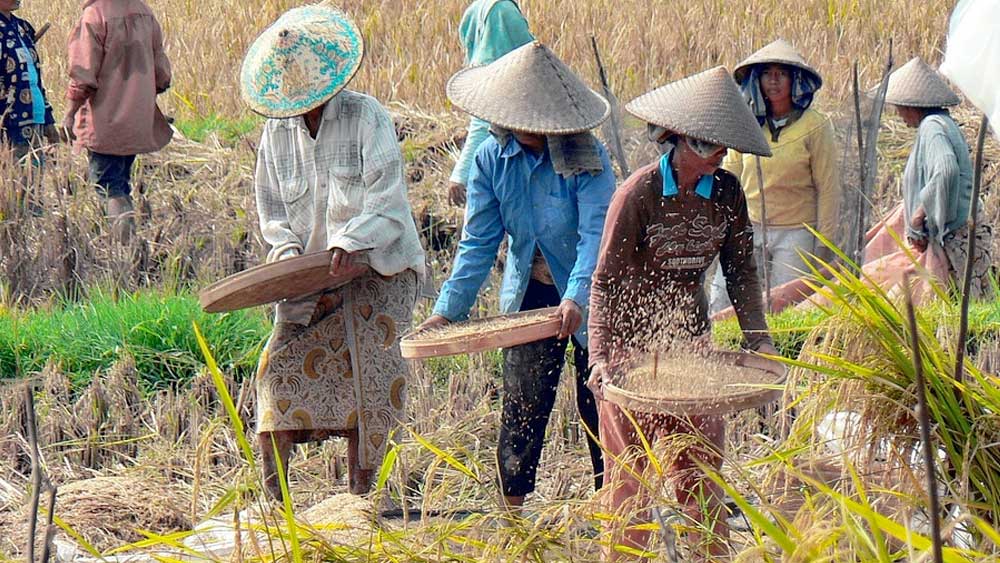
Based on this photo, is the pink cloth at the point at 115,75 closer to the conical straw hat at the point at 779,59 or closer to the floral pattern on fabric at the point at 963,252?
the conical straw hat at the point at 779,59

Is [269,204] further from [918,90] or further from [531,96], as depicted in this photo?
[918,90]

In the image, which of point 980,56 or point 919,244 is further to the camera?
point 919,244

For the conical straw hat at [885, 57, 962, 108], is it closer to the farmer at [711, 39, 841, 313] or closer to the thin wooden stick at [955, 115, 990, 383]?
the farmer at [711, 39, 841, 313]

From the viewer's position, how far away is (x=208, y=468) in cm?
503

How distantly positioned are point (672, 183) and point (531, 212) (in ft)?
2.29

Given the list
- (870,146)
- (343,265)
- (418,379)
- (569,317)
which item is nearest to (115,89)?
(418,379)

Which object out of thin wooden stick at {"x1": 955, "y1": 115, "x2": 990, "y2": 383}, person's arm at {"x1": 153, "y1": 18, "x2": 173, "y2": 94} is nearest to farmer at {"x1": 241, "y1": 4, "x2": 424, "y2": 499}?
thin wooden stick at {"x1": 955, "y1": 115, "x2": 990, "y2": 383}

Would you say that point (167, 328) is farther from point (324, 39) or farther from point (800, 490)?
point (800, 490)

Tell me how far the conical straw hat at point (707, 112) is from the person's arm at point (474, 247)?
27.7 inches

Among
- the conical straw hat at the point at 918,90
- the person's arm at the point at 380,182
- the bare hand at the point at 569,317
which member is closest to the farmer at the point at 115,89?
the person's arm at the point at 380,182

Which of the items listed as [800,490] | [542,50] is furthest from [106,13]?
[800,490]

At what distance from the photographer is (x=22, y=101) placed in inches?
303

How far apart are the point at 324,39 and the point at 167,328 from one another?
1.93 meters

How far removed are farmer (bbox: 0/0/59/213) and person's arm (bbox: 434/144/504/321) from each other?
3.72 metres
